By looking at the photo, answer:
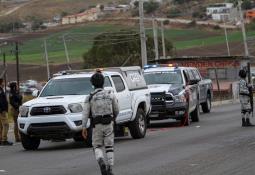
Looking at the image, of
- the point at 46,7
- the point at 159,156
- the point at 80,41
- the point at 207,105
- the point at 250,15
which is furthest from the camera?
the point at 46,7

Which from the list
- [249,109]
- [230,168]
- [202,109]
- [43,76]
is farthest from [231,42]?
[230,168]

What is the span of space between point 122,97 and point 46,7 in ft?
475

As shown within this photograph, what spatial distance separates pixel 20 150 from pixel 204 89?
1456 centimetres

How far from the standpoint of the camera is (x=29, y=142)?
64.6ft

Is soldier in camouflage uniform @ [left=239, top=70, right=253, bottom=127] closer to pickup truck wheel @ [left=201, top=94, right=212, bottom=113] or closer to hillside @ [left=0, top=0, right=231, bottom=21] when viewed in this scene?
pickup truck wheel @ [left=201, top=94, right=212, bottom=113]

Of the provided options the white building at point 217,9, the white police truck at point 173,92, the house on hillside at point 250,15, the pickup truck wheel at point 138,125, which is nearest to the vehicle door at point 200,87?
the white police truck at point 173,92

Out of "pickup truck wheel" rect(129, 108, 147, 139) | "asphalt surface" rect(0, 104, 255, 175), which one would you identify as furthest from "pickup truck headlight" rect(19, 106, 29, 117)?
"pickup truck wheel" rect(129, 108, 147, 139)

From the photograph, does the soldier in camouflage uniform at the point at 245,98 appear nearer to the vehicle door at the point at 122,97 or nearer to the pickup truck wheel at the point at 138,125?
the pickup truck wheel at the point at 138,125

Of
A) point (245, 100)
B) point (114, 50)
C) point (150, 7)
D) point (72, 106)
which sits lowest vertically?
point (114, 50)

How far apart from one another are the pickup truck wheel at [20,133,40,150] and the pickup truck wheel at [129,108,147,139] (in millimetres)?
2973

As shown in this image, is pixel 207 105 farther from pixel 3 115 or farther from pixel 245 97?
pixel 3 115

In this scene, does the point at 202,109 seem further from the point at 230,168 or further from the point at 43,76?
the point at 43,76

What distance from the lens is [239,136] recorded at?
2084 cm

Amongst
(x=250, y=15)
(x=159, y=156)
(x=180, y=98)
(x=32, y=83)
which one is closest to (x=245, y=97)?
(x=180, y=98)
